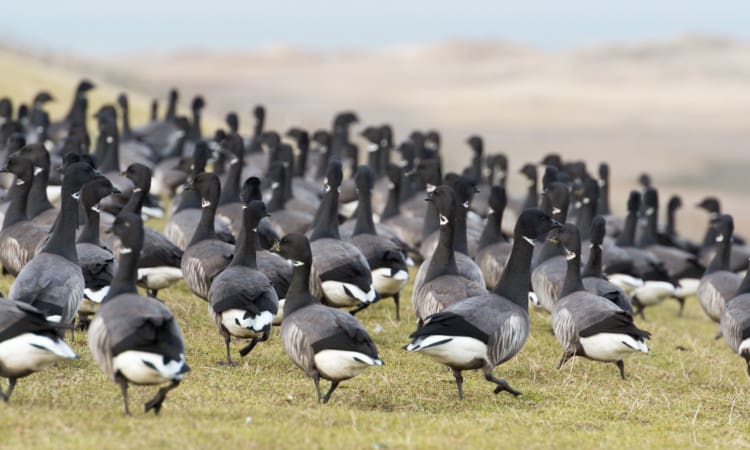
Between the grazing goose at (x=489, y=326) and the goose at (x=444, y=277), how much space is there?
3.67 ft

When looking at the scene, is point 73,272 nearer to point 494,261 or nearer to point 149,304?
point 149,304

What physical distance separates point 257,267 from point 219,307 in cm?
145

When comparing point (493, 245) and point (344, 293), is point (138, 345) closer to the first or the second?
point (344, 293)

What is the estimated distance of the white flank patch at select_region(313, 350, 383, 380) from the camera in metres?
11.5

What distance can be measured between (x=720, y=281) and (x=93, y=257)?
11361 mm

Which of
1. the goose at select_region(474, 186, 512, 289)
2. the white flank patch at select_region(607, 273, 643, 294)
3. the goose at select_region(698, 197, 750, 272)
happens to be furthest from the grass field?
the goose at select_region(698, 197, 750, 272)

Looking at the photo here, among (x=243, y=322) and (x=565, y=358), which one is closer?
(x=243, y=322)

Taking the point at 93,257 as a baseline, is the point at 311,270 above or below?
below

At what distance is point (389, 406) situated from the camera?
12.3 metres

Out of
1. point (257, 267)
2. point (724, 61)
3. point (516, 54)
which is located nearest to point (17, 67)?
point (257, 267)

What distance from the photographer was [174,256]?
1641 centimetres

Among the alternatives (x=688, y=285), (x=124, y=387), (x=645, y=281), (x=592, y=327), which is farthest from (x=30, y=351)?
(x=688, y=285)

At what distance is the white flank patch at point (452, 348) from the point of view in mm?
12062

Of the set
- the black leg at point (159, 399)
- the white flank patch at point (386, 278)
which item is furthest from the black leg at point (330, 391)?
the white flank patch at point (386, 278)
